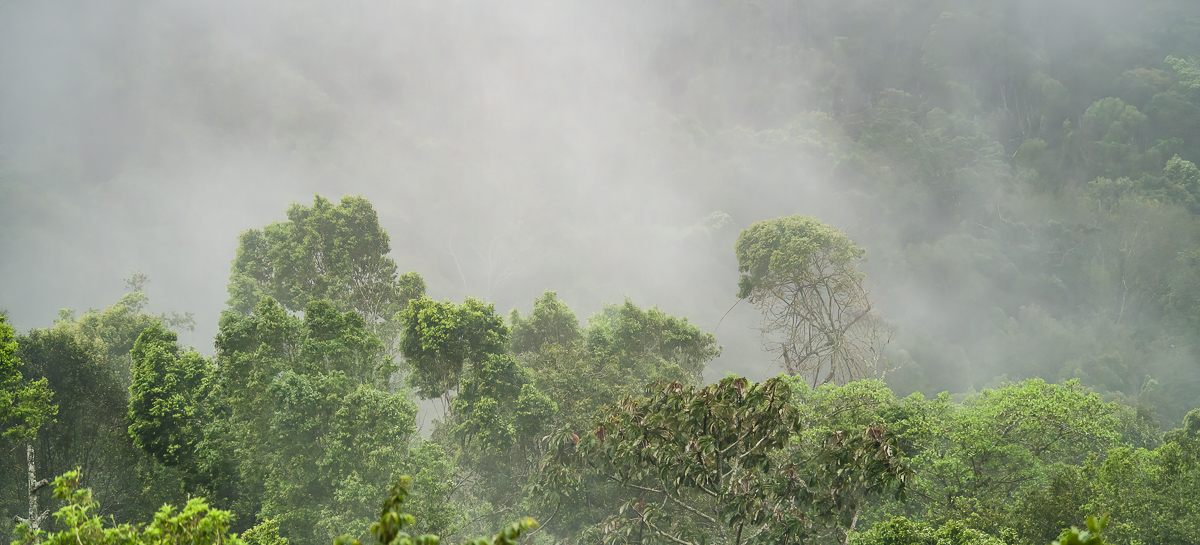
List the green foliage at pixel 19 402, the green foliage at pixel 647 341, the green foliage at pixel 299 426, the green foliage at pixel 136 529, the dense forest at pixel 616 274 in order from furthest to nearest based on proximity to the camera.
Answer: the green foliage at pixel 647 341, the green foliage at pixel 299 426, the dense forest at pixel 616 274, the green foliage at pixel 19 402, the green foliage at pixel 136 529

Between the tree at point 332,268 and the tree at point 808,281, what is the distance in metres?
13.7

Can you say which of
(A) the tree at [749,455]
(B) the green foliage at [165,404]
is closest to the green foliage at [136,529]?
(A) the tree at [749,455]

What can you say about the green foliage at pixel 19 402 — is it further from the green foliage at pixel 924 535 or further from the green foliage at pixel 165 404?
the green foliage at pixel 924 535

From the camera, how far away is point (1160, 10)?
67.2m

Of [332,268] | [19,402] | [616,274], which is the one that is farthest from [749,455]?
[616,274]

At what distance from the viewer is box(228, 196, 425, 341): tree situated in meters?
21.4

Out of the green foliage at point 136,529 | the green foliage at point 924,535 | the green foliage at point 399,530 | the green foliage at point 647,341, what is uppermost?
the green foliage at point 647,341

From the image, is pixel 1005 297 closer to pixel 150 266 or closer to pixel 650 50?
pixel 650 50

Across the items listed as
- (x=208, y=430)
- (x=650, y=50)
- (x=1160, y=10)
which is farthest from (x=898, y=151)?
(x=208, y=430)

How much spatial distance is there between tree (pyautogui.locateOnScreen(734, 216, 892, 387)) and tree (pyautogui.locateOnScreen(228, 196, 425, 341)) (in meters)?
13.7

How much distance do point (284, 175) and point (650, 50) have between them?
2887 inches

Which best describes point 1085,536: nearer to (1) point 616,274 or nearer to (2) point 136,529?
(2) point 136,529

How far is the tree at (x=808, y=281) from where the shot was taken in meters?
22.8

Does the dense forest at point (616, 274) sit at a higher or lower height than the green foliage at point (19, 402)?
higher
